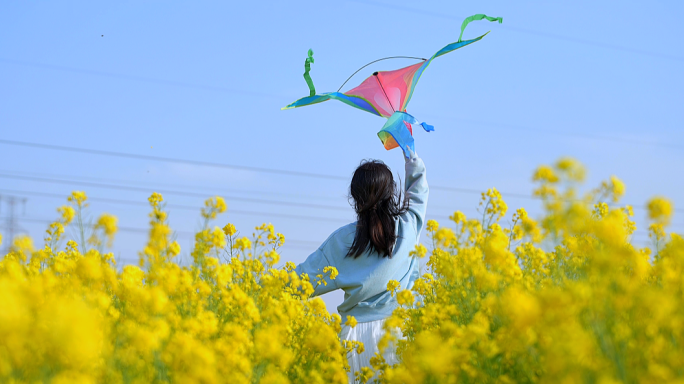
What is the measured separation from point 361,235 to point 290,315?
694 millimetres

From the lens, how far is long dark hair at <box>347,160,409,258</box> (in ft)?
9.96

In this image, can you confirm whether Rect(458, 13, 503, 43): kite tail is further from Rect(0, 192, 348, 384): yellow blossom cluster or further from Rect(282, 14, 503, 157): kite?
Rect(0, 192, 348, 384): yellow blossom cluster

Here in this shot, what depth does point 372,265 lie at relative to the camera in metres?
3.08

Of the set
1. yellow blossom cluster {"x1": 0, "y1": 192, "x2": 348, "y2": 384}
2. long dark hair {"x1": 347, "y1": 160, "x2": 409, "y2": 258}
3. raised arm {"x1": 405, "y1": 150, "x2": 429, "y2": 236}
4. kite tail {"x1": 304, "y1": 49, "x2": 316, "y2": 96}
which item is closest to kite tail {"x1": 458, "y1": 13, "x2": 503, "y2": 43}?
kite tail {"x1": 304, "y1": 49, "x2": 316, "y2": 96}

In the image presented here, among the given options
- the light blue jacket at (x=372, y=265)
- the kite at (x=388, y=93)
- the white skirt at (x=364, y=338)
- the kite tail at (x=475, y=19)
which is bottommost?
the white skirt at (x=364, y=338)

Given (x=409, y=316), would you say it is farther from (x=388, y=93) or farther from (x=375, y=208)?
(x=388, y=93)

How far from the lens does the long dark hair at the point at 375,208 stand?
3.04m

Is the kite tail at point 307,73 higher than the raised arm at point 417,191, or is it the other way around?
the kite tail at point 307,73

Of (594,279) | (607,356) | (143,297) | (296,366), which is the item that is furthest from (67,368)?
(594,279)

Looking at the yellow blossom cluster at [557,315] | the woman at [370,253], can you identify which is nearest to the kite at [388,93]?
the woman at [370,253]

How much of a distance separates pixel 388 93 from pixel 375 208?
4.96ft

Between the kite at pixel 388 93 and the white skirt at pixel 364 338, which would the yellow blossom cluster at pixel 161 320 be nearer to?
the white skirt at pixel 364 338

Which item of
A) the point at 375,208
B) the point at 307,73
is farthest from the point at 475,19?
the point at 375,208

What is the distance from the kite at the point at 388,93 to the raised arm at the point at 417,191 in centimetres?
61
